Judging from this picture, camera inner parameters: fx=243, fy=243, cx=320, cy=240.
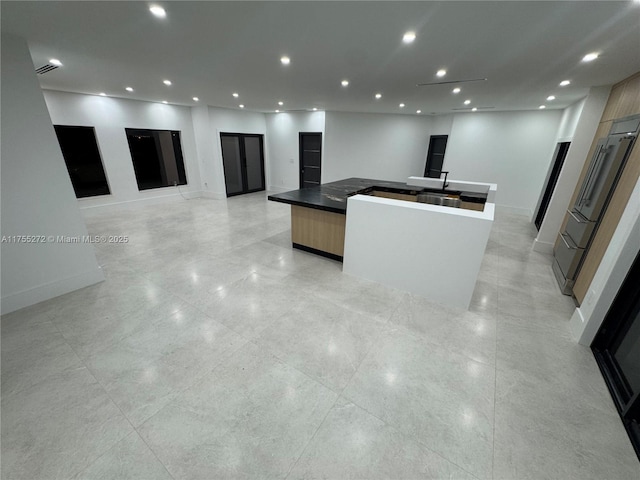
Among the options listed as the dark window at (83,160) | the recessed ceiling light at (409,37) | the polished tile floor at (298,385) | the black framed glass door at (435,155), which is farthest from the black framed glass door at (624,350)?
the dark window at (83,160)

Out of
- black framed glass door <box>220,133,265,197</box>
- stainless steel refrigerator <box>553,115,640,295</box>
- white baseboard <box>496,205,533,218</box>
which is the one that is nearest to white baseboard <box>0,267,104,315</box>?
black framed glass door <box>220,133,265,197</box>

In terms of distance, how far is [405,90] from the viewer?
160 inches

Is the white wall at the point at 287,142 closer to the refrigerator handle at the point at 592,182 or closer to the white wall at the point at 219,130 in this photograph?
the white wall at the point at 219,130

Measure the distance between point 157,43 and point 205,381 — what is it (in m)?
3.21

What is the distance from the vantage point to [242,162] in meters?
7.88

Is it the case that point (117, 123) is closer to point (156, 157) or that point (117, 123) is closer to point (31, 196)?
point (156, 157)

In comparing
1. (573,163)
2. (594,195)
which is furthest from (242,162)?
(594,195)

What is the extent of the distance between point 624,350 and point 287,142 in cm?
795

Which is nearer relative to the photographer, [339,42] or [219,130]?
[339,42]

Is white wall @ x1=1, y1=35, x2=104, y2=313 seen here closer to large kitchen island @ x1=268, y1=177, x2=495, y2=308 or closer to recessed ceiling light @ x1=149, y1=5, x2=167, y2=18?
recessed ceiling light @ x1=149, y1=5, x2=167, y2=18

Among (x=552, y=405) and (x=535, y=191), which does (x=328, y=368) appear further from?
(x=535, y=191)

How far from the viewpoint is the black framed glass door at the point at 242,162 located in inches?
294

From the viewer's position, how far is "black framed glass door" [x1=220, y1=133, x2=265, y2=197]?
7.48m

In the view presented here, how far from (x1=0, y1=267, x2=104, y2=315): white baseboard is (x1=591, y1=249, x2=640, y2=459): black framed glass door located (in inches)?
196
